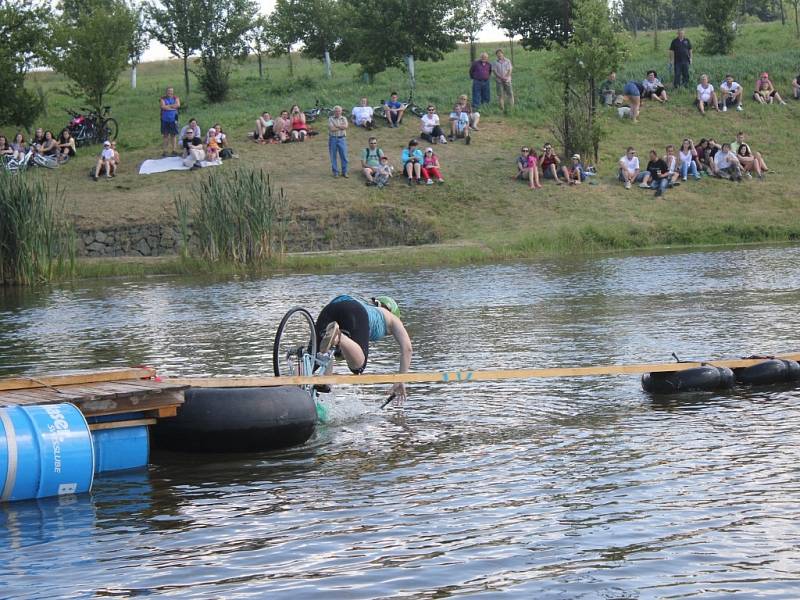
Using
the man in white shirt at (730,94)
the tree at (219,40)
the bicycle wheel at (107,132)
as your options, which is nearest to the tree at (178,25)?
the tree at (219,40)

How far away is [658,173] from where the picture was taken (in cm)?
3344

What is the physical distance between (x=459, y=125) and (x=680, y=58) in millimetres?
9522

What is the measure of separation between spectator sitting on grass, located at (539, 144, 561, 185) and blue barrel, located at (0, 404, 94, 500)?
86.2 feet

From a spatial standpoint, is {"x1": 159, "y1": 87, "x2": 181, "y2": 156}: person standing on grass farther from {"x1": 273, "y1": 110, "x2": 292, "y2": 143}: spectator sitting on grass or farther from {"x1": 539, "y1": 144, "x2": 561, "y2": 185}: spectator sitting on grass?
{"x1": 539, "y1": 144, "x2": 561, "y2": 185}: spectator sitting on grass

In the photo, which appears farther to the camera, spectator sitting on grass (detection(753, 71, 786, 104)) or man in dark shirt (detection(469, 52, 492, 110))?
spectator sitting on grass (detection(753, 71, 786, 104))

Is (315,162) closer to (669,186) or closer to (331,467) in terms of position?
(669,186)

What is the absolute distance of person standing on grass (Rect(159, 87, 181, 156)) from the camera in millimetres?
34031

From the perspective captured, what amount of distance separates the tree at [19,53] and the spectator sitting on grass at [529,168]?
17.2 meters

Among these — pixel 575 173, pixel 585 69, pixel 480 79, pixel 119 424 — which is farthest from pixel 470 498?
pixel 480 79

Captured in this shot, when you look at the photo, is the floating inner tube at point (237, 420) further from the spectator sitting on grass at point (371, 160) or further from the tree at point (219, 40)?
the tree at point (219, 40)

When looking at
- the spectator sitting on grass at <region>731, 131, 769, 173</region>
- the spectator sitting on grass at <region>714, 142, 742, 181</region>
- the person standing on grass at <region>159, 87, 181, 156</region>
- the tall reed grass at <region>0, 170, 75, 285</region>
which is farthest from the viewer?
the spectator sitting on grass at <region>731, 131, 769, 173</region>

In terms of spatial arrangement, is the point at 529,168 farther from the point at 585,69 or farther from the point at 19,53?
the point at 19,53

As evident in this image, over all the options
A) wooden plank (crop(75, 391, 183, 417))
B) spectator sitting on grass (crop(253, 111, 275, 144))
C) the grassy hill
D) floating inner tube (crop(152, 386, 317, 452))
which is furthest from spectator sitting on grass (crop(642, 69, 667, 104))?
wooden plank (crop(75, 391, 183, 417))

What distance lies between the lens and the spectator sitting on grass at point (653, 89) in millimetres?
40500
